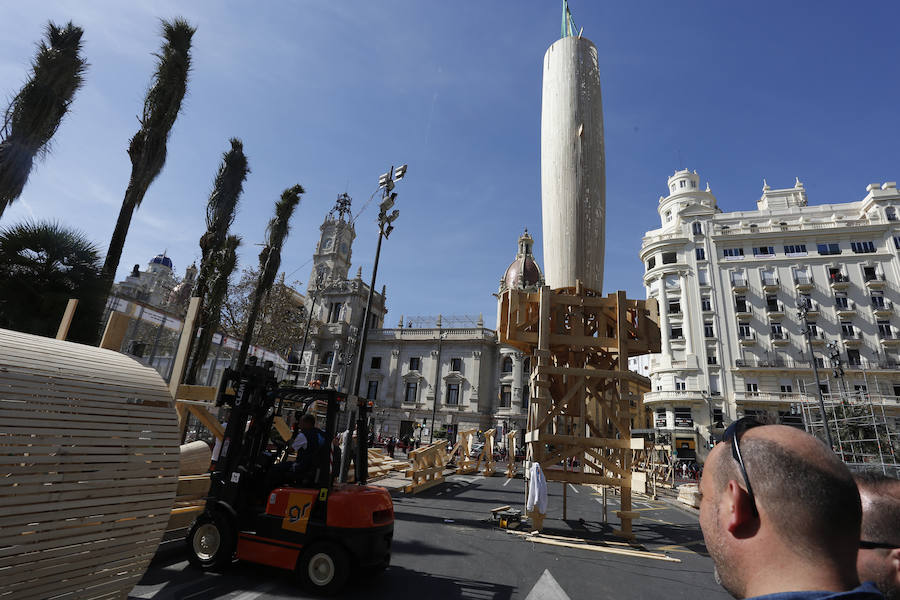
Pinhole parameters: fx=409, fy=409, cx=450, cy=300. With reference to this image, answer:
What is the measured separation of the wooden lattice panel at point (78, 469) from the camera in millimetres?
2361

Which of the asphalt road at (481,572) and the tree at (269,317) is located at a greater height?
the tree at (269,317)

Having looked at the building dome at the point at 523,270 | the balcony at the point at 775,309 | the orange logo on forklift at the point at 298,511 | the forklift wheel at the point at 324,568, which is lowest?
the forklift wheel at the point at 324,568

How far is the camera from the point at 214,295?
48.9 ft

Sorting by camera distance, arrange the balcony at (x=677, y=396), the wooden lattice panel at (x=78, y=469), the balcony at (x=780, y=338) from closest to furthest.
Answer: the wooden lattice panel at (x=78, y=469)
the balcony at (x=677, y=396)
the balcony at (x=780, y=338)

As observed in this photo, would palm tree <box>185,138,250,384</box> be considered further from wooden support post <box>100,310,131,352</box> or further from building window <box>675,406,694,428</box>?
building window <box>675,406,694,428</box>

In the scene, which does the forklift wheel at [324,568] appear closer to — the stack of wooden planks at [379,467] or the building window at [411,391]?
the stack of wooden planks at [379,467]

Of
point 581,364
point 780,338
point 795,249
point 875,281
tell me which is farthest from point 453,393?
point 875,281

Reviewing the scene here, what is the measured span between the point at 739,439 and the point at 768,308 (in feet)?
163

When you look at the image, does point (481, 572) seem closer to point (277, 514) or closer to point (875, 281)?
point (277, 514)

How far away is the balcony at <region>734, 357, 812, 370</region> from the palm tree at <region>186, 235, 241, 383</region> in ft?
140

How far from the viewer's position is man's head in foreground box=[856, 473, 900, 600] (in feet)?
5.20

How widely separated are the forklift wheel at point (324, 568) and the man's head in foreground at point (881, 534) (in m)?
4.87

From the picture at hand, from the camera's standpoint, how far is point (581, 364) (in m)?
8.62

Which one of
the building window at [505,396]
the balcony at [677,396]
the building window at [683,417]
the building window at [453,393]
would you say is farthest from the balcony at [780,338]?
the building window at [453,393]
